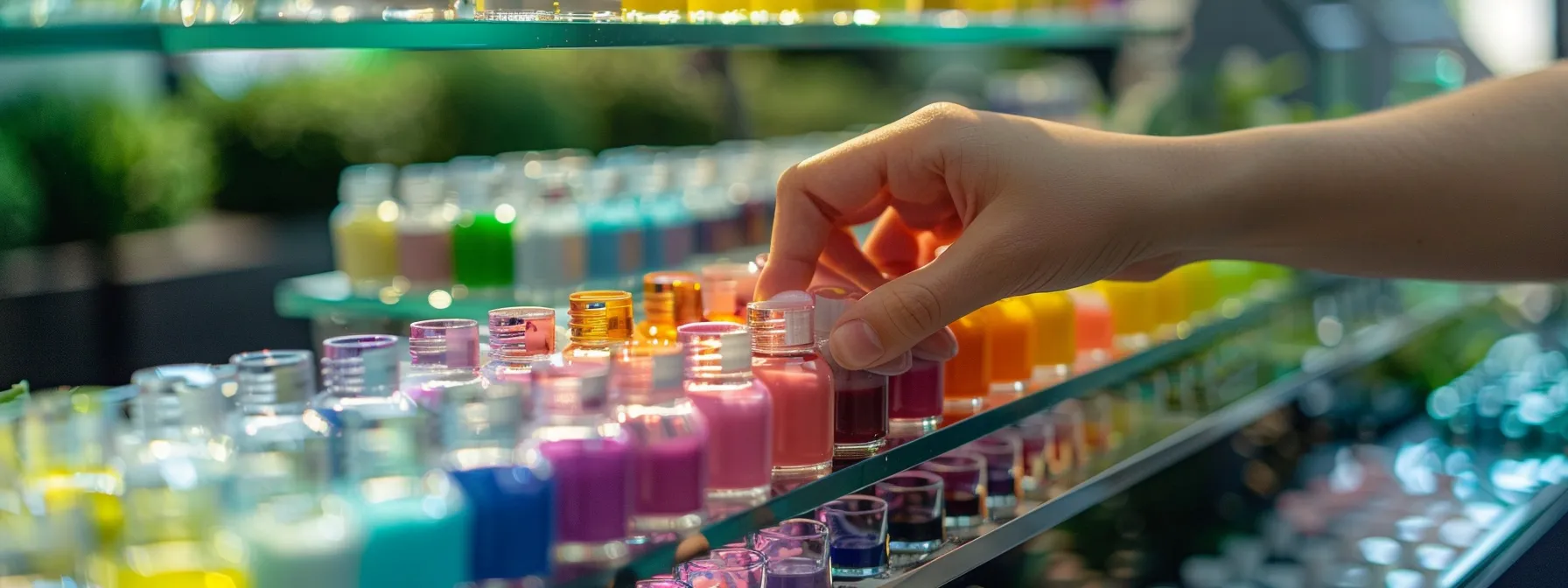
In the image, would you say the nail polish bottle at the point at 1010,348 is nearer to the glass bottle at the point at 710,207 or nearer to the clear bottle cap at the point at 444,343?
the clear bottle cap at the point at 444,343

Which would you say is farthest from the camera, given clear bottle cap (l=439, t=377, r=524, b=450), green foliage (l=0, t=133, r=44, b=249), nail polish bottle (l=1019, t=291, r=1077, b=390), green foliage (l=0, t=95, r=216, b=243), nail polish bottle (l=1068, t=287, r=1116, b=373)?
green foliage (l=0, t=95, r=216, b=243)

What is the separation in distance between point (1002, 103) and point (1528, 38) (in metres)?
2.19

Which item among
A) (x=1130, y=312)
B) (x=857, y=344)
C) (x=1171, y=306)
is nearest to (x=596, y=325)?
(x=857, y=344)

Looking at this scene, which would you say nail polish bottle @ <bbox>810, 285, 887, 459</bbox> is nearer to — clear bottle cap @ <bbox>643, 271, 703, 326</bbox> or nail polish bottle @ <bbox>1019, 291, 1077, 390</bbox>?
clear bottle cap @ <bbox>643, 271, 703, 326</bbox>

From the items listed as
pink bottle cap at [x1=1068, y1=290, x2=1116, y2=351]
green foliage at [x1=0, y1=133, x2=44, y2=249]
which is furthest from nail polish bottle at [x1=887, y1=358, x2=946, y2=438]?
green foliage at [x1=0, y1=133, x2=44, y2=249]

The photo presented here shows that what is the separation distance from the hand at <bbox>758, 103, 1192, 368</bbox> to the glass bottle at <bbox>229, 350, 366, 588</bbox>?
516mm

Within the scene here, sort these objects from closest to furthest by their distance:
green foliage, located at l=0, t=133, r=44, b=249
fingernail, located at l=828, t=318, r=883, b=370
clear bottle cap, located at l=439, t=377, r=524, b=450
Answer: clear bottle cap, located at l=439, t=377, r=524, b=450, fingernail, located at l=828, t=318, r=883, b=370, green foliage, located at l=0, t=133, r=44, b=249

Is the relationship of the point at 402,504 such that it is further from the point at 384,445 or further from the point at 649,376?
the point at 649,376

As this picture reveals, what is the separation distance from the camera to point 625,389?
0.98 metres

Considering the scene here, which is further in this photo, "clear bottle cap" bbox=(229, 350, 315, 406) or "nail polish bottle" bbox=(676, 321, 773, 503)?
"nail polish bottle" bbox=(676, 321, 773, 503)

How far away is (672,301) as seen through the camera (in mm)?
1267

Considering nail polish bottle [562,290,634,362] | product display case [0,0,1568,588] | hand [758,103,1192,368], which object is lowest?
product display case [0,0,1568,588]

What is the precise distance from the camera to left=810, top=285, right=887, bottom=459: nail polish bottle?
3.96 feet

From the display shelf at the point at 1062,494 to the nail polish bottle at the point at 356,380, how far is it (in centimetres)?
18
